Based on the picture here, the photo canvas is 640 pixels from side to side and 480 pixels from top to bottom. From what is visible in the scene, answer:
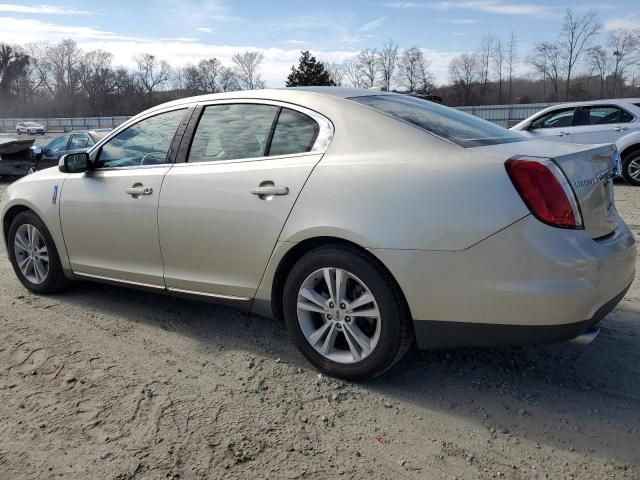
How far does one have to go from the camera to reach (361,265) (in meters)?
2.93

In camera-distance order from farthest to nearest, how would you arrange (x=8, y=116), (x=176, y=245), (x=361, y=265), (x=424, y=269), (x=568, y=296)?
1. (x=8, y=116)
2. (x=176, y=245)
3. (x=361, y=265)
4. (x=424, y=269)
5. (x=568, y=296)

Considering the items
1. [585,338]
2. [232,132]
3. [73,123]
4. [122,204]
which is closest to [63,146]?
[122,204]

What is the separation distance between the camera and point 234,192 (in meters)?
3.39

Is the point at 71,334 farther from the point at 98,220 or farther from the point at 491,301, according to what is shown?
the point at 491,301

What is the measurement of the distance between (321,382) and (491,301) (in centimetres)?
109

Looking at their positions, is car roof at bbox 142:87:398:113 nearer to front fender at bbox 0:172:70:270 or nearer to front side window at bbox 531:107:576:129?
front fender at bbox 0:172:70:270

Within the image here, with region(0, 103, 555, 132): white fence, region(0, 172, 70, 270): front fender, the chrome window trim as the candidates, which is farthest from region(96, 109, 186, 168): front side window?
region(0, 103, 555, 132): white fence

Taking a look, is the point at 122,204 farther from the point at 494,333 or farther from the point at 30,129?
the point at 30,129

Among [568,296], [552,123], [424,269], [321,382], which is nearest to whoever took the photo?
[568,296]

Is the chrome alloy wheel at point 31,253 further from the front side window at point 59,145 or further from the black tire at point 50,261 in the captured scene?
the front side window at point 59,145

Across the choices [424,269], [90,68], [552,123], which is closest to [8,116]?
[90,68]

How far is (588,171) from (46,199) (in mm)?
3956

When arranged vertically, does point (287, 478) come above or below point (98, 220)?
below

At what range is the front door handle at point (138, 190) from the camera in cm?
385
